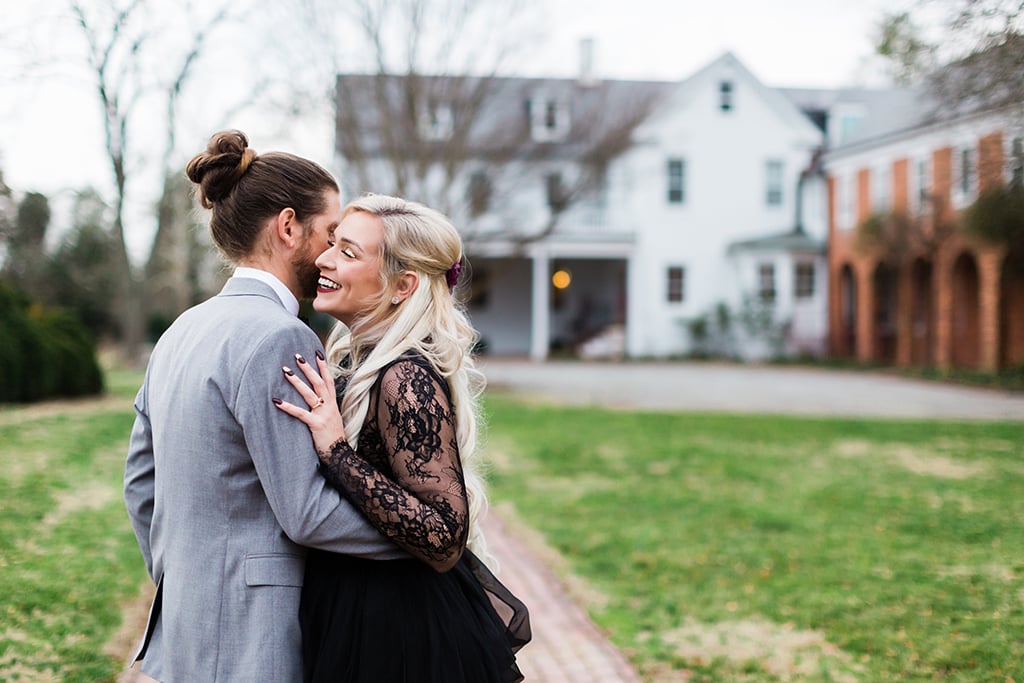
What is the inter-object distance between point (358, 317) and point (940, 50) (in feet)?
16.8

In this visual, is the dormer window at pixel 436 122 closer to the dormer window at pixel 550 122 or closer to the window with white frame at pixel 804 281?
the dormer window at pixel 550 122

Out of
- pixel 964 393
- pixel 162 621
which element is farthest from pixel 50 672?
pixel 964 393

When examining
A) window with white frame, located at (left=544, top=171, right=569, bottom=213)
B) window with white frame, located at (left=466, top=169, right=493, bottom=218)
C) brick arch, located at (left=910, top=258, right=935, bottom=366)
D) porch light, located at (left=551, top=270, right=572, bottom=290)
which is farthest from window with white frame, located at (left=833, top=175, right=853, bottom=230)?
window with white frame, located at (left=466, top=169, right=493, bottom=218)

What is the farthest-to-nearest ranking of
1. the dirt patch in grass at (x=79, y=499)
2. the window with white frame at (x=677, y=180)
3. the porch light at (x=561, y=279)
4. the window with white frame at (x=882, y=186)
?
the porch light at (x=561, y=279) < the window with white frame at (x=677, y=180) < the window with white frame at (x=882, y=186) < the dirt patch in grass at (x=79, y=499)

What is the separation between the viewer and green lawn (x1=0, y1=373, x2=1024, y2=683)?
15.5 ft

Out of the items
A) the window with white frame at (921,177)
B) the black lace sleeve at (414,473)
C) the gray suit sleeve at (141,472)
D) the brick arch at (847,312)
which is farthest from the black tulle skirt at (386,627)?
the brick arch at (847,312)

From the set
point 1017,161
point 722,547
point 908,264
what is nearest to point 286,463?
point 722,547

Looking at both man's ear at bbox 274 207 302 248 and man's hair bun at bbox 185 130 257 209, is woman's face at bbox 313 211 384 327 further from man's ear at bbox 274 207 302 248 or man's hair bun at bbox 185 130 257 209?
man's hair bun at bbox 185 130 257 209

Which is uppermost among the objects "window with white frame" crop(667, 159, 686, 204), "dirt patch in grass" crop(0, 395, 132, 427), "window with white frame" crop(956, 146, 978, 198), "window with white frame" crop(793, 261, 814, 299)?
"window with white frame" crop(667, 159, 686, 204)

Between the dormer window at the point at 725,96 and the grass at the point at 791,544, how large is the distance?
2119 cm

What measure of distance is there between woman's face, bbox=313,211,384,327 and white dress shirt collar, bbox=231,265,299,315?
0.25 ft

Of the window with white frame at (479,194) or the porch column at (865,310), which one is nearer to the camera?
the window with white frame at (479,194)

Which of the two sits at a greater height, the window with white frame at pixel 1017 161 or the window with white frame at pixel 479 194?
the window with white frame at pixel 479 194

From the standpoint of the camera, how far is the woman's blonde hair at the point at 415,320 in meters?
2.31
